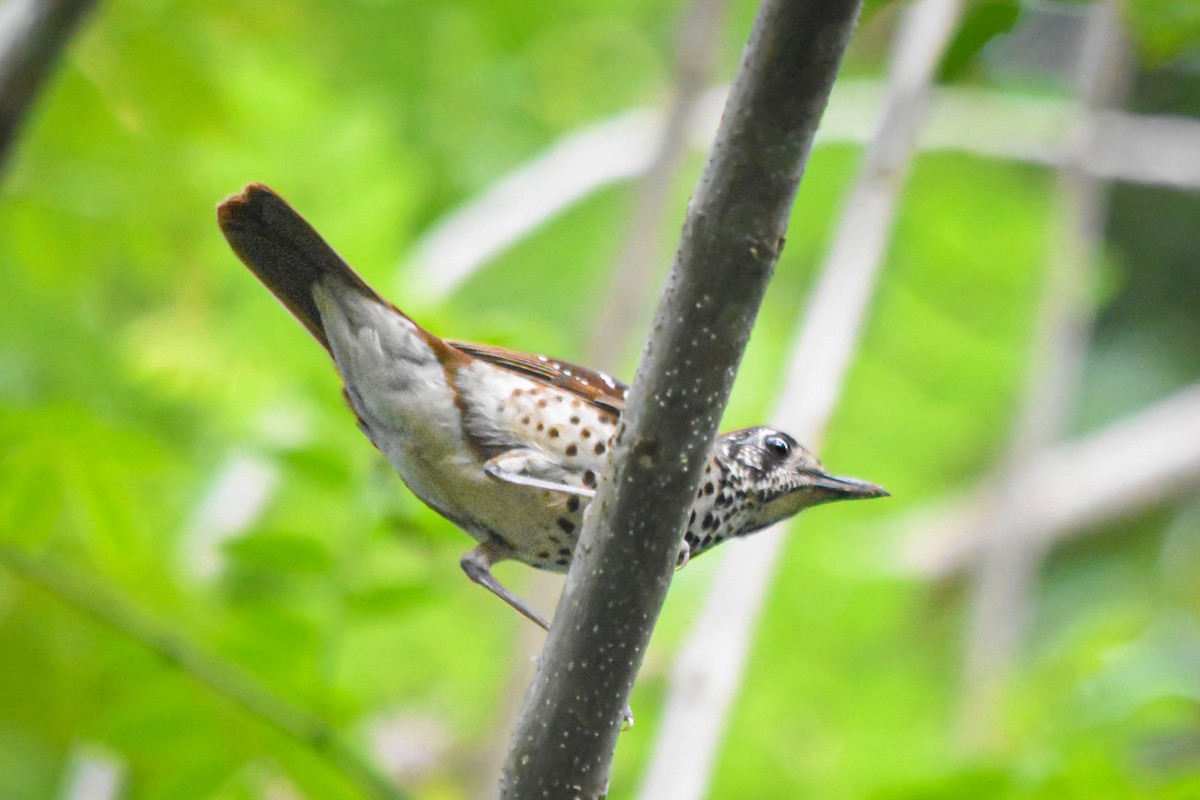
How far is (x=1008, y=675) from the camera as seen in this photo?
4621 millimetres

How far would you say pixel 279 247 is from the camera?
2594 millimetres

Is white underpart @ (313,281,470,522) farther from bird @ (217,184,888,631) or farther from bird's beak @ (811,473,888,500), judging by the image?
bird's beak @ (811,473,888,500)

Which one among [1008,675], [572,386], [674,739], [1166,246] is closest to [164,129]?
[572,386]

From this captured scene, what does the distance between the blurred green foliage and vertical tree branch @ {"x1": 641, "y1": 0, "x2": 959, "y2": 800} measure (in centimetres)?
45

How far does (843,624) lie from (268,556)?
2761mm

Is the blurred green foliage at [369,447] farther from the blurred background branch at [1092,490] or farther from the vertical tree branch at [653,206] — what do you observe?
the blurred background branch at [1092,490]

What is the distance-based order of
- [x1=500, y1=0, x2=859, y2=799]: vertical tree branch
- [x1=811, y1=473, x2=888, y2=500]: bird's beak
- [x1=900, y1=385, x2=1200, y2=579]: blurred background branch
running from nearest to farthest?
1. [x1=500, y1=0, x2=859, y2=799]: vertical tree branch
2. [x1=811, y1=473, x2=888, y2=500]: bird's beak
3. [x1=900, y1=385, x2=1200, y2=579]: blurred background branch

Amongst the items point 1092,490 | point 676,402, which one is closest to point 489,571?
point 676,402

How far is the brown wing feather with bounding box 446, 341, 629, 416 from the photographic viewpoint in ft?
9.05

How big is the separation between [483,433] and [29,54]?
42.4 inches

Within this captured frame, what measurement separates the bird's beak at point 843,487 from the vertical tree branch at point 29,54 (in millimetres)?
1631

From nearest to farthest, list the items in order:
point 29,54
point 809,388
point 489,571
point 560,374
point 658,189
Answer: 1. point 29,54
2. point 489,571
3. point 560,374
4. point 809,388
5. point 658,189

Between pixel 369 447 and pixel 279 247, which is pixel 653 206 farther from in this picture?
pixel 279 247

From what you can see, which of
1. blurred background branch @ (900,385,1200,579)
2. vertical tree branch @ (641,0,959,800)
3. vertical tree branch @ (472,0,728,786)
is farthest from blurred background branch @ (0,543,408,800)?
blurred background branch @ (900,385,1200,579)
